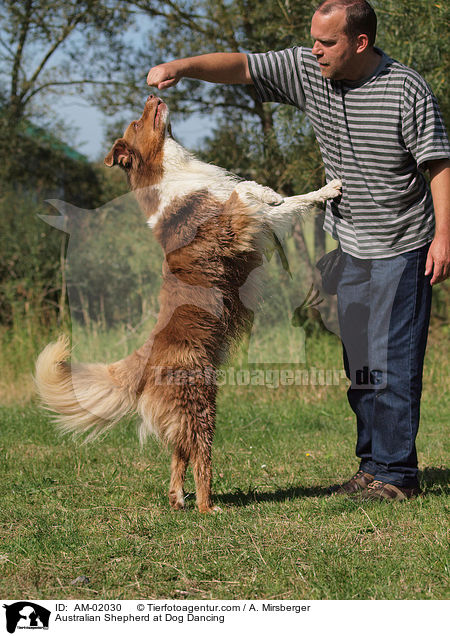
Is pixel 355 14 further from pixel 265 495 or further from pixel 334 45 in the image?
pixel 265 495

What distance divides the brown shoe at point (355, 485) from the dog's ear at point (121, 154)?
2.49 metres

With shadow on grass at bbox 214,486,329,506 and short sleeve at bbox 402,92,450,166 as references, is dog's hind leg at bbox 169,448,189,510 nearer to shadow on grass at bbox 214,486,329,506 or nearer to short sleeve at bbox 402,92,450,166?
shadow on grass at bbox 214,486,329,506

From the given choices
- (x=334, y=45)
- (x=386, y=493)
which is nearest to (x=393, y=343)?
(x=386, y=493)

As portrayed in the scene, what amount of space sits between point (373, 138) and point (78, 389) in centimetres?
224

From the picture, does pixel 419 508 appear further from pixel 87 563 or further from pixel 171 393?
pixel 87 563

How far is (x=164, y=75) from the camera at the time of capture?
3582 millimetres

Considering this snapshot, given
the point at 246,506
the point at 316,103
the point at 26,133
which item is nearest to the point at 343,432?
the point at 246,506

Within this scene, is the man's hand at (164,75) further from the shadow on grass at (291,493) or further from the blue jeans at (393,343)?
the shadow on grass at (291,493)

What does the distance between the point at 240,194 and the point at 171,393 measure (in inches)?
51.6

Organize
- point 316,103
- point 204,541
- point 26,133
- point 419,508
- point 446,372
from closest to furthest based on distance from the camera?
1. point 204,541
2. point 419,508
3. point 316,103
4. point 446,372
5. point 26,133

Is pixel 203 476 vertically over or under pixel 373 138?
under

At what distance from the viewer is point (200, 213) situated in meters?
4.00

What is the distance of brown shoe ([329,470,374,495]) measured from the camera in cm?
404
